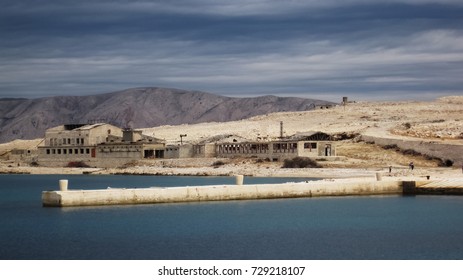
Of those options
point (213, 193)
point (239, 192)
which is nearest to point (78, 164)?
point (239, 192)

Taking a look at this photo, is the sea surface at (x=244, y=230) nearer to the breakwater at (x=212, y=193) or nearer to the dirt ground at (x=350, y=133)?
the breakwater at (x=212, y=193)

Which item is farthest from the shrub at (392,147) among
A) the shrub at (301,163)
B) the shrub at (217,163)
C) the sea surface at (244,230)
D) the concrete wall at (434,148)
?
the sea surface at (244,230)

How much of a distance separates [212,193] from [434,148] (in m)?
38.9

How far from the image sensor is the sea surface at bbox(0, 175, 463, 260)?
101 feet

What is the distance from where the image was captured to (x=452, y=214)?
42.5 metres

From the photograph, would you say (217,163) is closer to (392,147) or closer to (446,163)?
(392,147)

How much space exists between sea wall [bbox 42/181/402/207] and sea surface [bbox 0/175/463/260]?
0.61 meters

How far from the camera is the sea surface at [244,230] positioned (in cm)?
3073

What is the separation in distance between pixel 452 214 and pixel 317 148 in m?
45.6

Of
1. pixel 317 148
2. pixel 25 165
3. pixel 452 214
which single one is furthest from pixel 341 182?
pixel 25 165

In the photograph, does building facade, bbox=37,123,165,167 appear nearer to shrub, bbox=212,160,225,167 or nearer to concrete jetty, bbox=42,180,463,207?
shrub, bbox=212,160,225,167

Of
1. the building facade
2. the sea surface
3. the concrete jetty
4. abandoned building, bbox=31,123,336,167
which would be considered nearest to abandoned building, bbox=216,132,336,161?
abandoned building, bbox=31,123,336,167

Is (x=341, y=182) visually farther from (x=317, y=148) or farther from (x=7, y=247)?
(x=317, y=148)

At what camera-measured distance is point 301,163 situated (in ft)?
268
